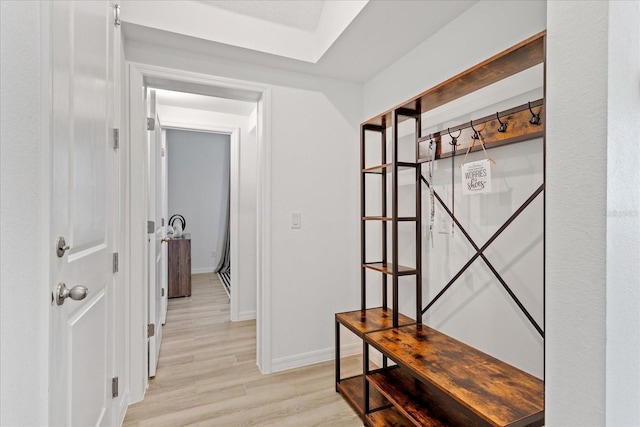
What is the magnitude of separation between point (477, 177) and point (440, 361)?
83 cm

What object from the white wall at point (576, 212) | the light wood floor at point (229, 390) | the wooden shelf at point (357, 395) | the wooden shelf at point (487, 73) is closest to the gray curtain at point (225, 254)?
the light wood floor at point (229, 390)

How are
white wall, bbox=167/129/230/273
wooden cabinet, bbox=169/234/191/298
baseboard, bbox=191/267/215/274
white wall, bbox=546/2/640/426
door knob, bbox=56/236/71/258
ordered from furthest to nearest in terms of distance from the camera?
1. baseboard, bbox=191/267/215/274
2. white wall, bbox=167/129/230/273
3. wooden cabinet, bbox=169/234/191/298
4. door knob, bbox=56/236/71/258
5. white wall, bbox=546/2/640/426

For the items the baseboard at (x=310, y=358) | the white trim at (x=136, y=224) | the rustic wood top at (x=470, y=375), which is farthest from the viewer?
the baseboard at (x=310, y=358)

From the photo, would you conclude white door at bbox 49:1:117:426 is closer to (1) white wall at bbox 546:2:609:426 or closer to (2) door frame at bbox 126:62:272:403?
(2) door frame at bbox 126:62:272:403

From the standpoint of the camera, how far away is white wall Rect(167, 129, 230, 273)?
5.67 meters

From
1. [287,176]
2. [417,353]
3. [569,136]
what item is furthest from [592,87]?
[287,176]

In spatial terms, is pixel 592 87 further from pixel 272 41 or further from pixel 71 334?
pixel 272 41

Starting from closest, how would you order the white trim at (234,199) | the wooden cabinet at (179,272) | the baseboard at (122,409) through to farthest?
the baseboard at (122,409) < the white trim at (234,199) < the wooden cabinet at (179,272)

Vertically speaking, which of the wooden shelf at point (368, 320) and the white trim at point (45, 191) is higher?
the white trim at point (45, 191)

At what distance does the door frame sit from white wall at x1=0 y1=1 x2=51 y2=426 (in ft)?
4.05

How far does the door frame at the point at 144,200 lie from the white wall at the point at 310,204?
50 mm

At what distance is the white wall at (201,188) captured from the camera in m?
5.67

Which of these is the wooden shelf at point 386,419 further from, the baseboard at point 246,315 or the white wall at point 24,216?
the baseboard at point 246,315

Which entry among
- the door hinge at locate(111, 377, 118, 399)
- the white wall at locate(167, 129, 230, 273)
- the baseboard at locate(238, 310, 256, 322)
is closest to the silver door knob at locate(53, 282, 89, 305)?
the door hinge at locate(111, 377, 118, 399)
